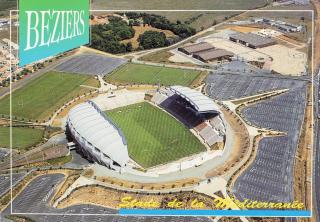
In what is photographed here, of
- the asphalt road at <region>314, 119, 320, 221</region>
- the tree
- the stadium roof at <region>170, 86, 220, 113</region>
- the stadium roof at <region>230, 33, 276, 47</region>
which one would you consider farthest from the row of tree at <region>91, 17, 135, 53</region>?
the asphalt road at <region>314, 119, 320, 221</region>

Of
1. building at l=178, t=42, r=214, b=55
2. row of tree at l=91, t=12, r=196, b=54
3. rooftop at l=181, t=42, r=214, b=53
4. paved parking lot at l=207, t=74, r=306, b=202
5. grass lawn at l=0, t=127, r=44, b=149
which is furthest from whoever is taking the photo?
row of tree at l=91, t=12, r=196, b=54

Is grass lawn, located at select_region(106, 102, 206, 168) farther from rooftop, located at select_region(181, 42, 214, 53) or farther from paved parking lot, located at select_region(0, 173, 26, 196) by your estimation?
rooftop, located at select_region(181, 42, 214, 53)

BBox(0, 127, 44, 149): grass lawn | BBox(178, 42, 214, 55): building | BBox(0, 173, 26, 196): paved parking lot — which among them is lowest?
BBox(0, 173, 26, 196): paved parking lot

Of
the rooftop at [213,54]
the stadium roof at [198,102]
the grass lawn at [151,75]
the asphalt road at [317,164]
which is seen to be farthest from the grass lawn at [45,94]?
the asphalt road at [317,164]

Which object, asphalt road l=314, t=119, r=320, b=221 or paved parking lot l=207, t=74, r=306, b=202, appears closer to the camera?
asphalt road l=314, t=119, r=320, b=221

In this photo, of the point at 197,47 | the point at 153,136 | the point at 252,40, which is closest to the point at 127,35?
the point at 197,47

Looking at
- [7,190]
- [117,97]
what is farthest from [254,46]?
[7,190]

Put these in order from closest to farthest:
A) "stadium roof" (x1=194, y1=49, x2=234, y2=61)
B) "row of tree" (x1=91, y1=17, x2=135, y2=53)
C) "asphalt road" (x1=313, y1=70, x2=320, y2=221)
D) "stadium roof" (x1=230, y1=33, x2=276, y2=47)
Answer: "asphalt road" (x1=313, y1=70, x2=320, y2=221) < "stadium roof" (x1=194, y1=49, x2=234, y2=61) < "row of tree" (x1=91, y1=17, x2=135, y2=53) < "stadium roof" (x1=230, y1=33, x2=276, y2=47)
